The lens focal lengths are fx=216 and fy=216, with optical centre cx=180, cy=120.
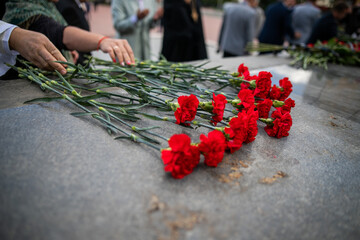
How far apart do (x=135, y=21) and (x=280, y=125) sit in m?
2.13

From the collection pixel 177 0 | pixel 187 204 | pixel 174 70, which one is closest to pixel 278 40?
pixel 177 0

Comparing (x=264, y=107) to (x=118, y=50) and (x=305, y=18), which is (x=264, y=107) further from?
(x=305, y=18)

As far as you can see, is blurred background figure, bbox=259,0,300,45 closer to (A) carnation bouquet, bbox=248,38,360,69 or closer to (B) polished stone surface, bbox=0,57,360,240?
(A) carnation bouquet, bbox=248,38,360,69

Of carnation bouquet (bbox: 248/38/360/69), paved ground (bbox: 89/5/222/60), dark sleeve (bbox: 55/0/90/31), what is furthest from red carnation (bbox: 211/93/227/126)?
carnation bouquet (bbox: 248/38/360/69)

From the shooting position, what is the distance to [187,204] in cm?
47

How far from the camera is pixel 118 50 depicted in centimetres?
112

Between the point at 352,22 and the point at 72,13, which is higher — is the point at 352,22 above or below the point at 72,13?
above

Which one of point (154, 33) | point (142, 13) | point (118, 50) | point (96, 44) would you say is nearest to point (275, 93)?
point (118, 50)

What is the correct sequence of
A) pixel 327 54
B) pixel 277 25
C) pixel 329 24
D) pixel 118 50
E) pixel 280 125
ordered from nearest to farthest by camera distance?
pixel 280 125
pixel 118 50
pixel 327 54
pixel 329 24
pixel 277 25

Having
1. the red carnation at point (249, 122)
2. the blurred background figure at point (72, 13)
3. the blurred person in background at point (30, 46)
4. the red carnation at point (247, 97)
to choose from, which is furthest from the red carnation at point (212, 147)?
the blurred background figure at point (72, 13)

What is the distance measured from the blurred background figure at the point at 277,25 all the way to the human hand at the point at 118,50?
3011mm

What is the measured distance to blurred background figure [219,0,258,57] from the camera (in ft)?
10.4

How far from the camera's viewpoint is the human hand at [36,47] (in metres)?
0.87

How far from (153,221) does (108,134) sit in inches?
13.0
